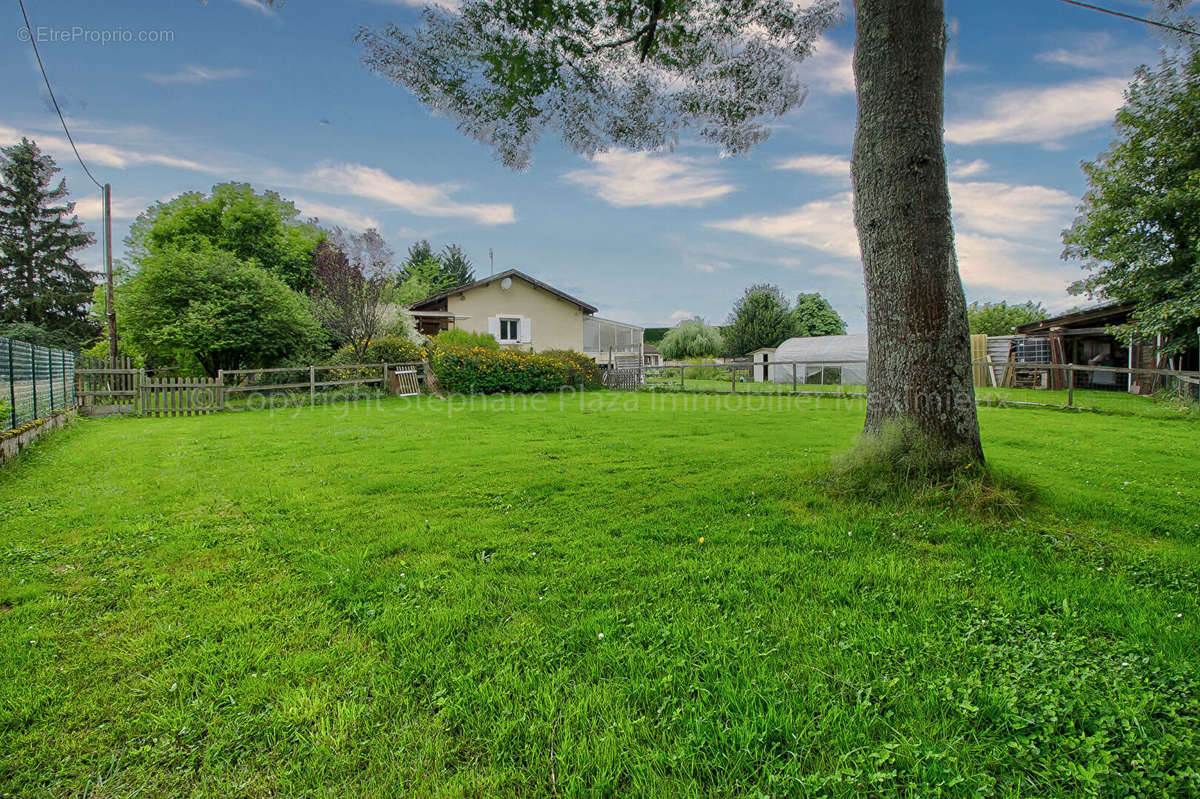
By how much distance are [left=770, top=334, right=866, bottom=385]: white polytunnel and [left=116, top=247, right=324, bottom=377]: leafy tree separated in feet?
67.5

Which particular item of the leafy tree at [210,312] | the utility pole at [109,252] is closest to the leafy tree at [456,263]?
the leafy tree at [210,312]

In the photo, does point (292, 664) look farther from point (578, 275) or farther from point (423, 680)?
point (578, 275)

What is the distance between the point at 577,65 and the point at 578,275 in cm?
4677

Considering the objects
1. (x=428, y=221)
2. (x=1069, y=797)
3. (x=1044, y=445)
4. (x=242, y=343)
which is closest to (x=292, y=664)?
(x=1069, y=797)

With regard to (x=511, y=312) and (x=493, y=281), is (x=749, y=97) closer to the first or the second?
(x=493, y=281)

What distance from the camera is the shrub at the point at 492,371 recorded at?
16.4 m

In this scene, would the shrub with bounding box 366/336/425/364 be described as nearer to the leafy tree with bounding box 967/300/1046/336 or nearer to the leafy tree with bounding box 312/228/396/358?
the leafy tree with bounding box 312/228/396/358

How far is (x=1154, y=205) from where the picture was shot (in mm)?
13375

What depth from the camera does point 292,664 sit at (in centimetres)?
195

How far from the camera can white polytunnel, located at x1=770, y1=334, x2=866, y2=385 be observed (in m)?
22.8

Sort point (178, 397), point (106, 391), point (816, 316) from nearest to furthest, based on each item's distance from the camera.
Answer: point (106, 391)
point (178, 397)
point (816, 316)

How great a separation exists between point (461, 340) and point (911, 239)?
16.9 metres

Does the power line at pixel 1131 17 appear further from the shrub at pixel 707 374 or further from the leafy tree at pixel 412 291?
the leafy tree at pixel 412 291

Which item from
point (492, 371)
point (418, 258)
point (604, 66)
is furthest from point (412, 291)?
point (604, 66)
